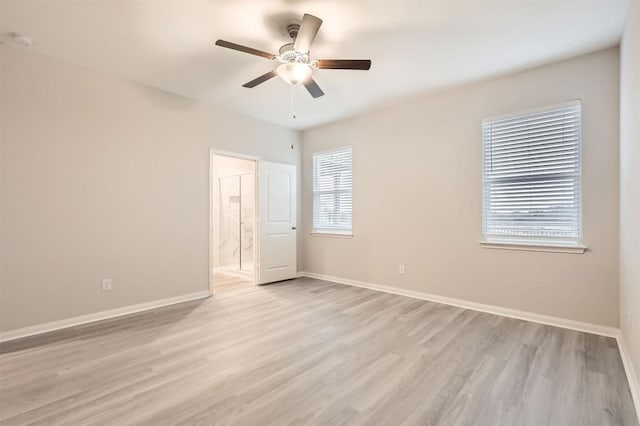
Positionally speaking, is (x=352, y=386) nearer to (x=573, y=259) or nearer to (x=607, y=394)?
(x=607, y=394)

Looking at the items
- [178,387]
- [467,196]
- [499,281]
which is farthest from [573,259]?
[178,387]

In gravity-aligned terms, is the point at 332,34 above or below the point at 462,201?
above

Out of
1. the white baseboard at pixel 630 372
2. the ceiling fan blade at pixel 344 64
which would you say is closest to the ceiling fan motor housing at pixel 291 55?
the ceiling fan blade at pixel 344 64

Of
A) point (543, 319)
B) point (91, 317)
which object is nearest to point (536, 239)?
point (543, 319)

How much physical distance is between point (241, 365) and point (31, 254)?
247cm

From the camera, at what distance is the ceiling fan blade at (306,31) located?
2211mm

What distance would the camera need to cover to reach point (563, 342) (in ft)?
9.25

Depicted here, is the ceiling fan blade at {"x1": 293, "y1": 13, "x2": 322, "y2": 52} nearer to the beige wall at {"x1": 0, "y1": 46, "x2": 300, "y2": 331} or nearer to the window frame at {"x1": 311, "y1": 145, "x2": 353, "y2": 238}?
the beige wall at {"x1": 0, "y1": 46, "x2": 300, "y2": 331}

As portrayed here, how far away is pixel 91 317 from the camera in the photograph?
340 cm

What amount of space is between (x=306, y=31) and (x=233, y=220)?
4.87m

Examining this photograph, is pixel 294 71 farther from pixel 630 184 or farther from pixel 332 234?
pixel 332 234

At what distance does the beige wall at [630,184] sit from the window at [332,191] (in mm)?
3311

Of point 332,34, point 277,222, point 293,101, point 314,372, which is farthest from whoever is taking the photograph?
point 277,222

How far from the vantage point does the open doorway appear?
594 centimetres
